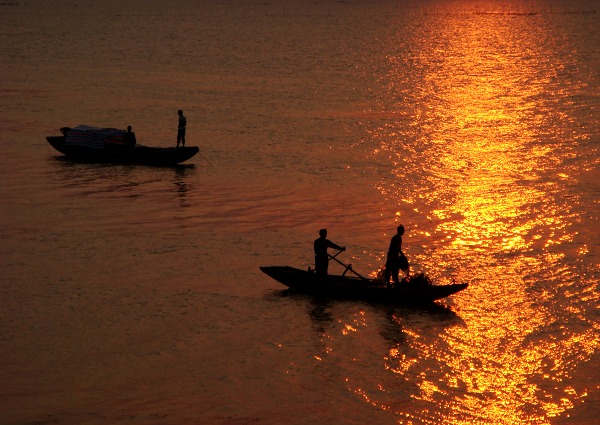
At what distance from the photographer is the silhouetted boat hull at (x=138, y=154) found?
1463 inches

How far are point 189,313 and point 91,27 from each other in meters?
Result: 143

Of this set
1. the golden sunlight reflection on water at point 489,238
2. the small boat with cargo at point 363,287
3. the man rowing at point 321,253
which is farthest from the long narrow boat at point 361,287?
the golden sunlight reflection on water at point 489,238

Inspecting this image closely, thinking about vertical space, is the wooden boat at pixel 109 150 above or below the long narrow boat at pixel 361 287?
above

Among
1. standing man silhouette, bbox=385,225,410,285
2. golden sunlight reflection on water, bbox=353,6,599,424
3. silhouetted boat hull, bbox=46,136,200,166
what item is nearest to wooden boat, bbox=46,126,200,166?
silhouetted boat hull, bbox=46,136,200,166

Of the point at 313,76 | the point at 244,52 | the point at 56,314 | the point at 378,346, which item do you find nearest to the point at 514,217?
the point at 378,346

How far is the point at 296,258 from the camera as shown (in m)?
25.9

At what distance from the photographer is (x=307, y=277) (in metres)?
22.4

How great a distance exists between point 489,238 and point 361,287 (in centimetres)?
703

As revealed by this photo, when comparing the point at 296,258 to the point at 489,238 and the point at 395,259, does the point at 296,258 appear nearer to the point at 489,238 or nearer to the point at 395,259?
the point at 395,259

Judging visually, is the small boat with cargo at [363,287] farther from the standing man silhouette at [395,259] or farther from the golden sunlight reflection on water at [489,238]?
the golden sunlight reflection on water at [489,238]

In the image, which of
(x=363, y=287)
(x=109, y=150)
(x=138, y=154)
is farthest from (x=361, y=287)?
(x=109, y=150)

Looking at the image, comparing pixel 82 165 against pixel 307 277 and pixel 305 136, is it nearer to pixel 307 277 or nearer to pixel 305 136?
pixel 305 136

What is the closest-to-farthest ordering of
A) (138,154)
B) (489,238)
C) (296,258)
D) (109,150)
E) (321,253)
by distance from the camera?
(321,253), (296,258), (489,238), (138,154), (109,150)

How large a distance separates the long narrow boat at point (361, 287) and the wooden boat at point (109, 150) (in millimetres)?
15316
